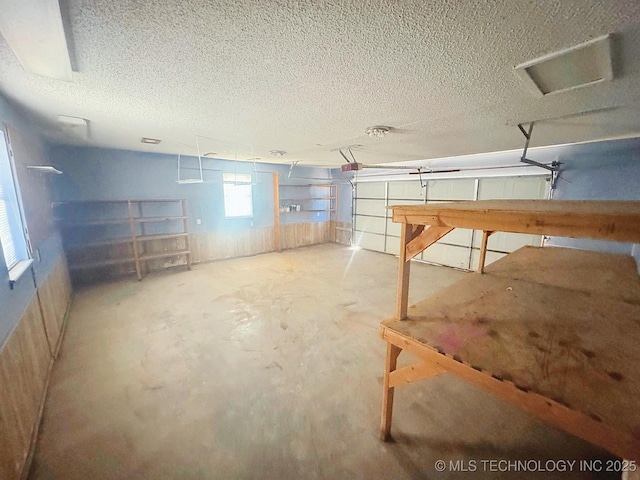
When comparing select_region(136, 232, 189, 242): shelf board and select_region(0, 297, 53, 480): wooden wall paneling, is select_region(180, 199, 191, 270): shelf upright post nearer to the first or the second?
select_region(136, 232, 189, 242): shelf board

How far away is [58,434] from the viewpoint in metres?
1.68

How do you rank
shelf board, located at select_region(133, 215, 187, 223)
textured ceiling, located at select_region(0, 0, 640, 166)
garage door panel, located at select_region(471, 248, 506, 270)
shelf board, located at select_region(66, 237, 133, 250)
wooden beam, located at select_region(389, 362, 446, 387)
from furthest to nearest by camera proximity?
garage door panel, located at select_region(471, 248, 506, 270)
shelf board, located at select_region(133, 215, 187, 223)
shelf board, located at select_region(66, 237, 133, 250)
wooden beam, located at select_region(389, 362, 446, 387)
textured ceiling, located at select_region(0, 0, 640, 166)

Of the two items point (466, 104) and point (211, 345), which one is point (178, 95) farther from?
point (211, 345)

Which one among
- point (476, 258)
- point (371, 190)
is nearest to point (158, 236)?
point (371, 190)

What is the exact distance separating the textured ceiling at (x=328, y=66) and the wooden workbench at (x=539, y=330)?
0.76 metres

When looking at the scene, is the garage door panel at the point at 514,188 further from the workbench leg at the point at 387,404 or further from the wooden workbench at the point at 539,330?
the workbench leg at the point at 387,404

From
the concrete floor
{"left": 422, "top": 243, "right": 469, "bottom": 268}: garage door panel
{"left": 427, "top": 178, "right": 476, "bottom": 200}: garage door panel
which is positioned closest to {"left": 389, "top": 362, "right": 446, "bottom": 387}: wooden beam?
the concrete floor

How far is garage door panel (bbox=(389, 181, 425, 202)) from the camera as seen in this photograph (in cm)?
610

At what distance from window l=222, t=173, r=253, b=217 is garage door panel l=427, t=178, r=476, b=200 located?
4.62 metres

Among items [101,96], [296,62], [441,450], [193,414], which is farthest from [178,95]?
[441,450]

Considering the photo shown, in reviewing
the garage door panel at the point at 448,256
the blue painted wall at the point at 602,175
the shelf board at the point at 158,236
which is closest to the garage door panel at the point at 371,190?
the garage door panel at the point at 448,256

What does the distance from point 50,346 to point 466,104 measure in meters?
4.43

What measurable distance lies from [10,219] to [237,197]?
4.46 m

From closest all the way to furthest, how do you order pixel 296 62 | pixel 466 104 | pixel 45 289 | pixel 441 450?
pixel 296 62
pixel 441 450
pixel 466 104
pixel 45 289
